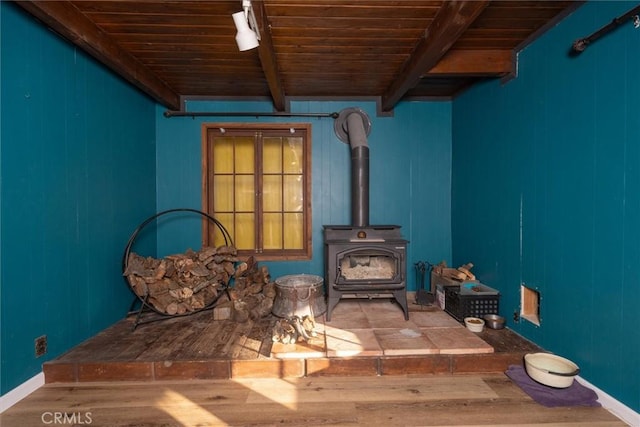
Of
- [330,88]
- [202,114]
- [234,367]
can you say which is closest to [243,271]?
Result: [234,367]

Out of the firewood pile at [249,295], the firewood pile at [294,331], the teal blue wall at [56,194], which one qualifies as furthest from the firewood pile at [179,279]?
the firewood pile at [294,331]

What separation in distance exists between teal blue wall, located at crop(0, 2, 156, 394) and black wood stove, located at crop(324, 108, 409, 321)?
1951mm

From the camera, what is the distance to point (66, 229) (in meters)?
2.20

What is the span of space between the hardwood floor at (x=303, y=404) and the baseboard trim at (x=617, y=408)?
0.04 metres

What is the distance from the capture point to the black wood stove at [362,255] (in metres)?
2.66

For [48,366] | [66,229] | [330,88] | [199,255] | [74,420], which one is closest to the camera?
[74,420]

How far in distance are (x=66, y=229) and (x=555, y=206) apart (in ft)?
11.5

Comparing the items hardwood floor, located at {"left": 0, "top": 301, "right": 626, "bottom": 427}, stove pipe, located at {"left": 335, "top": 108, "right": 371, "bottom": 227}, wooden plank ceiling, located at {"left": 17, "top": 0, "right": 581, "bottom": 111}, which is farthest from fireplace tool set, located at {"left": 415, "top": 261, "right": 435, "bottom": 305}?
wooden plank ceiling, located at {"left": 17, "top": 0, "right": 581, "bottom": 111}

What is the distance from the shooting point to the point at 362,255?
2.85 m

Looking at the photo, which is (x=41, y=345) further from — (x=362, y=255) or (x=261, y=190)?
(x=362, y=255)

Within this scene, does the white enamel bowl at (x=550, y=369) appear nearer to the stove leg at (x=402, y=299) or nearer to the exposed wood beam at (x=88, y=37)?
the stove leg at (x=402, y=299)

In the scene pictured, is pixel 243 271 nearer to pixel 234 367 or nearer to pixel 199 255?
pixel 199 255

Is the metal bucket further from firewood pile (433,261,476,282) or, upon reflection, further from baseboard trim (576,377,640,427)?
baseboard trim (576,377,640,427)

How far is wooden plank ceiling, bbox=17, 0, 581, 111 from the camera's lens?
6.35 ft
